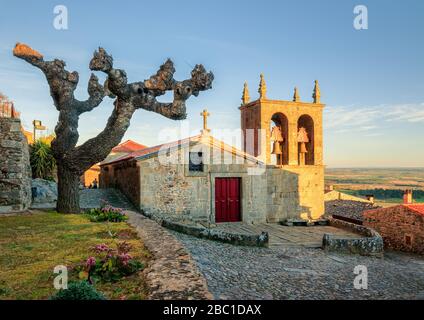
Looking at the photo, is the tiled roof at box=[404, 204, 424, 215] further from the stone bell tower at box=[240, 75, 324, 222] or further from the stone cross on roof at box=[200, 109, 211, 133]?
the stone cross on roof at box=[200, 109, 211, 133]

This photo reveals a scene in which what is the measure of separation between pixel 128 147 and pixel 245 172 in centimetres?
2469

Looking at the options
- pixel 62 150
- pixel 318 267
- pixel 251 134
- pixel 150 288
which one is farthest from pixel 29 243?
pixel 251 134

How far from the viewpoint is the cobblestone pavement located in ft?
20.6

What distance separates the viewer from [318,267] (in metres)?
9.62

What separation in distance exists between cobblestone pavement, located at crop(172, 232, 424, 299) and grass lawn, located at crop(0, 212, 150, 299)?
5.04 feet

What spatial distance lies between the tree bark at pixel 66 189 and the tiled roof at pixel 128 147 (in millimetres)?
26276

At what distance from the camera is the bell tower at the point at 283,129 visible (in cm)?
2070

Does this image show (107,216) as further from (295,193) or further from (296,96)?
(296,96)

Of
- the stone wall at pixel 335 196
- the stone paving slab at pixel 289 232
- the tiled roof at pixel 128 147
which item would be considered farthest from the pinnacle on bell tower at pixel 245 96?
the tiled roof at pixel 128 147

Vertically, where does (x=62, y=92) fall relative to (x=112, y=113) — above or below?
above

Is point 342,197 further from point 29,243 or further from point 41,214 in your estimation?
point 29,243

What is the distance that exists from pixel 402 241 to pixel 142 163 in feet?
58.0

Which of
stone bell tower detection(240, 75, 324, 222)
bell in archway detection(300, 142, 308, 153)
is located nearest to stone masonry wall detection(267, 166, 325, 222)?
stone bell tower detection(240, 75, 324, 222)

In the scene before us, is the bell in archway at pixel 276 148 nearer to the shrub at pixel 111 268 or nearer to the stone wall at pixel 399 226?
the stone wall at pixel 399 226
